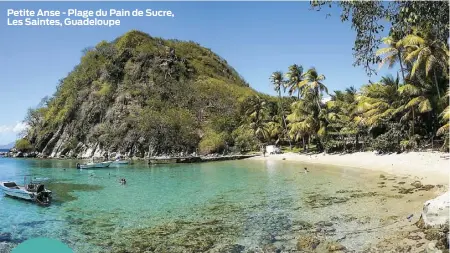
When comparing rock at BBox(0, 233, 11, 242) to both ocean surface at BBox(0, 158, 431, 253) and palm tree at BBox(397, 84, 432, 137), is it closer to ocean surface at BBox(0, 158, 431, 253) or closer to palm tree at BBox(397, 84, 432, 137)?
ocean surface at BBox(0, 158, 431, 253)

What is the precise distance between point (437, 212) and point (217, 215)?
905 centimetres

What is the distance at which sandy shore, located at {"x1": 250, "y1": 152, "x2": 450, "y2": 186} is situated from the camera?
22422mm

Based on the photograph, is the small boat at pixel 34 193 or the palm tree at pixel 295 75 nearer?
the small boat at pixel 34 193

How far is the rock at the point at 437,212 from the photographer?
10602mm

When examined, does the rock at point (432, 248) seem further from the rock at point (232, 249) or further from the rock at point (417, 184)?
the rock at point (417, 184)

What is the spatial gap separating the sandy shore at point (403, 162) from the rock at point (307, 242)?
1122 cm

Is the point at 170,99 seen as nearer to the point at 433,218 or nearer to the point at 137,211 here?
the point at 137,211

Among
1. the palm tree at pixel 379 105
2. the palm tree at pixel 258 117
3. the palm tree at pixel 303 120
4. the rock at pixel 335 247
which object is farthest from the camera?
the palm tree at pixel 258 117

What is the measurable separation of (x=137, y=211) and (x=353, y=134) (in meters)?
32.1

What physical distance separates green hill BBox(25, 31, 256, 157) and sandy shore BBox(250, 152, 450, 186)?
29281mm

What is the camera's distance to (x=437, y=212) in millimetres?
10805

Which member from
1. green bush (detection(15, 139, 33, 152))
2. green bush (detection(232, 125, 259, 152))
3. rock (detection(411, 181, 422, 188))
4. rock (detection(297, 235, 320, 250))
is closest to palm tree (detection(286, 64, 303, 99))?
green bush (detection(232, 125, 259, 152))

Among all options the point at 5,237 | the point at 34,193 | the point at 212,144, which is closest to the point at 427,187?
the point at 5,237

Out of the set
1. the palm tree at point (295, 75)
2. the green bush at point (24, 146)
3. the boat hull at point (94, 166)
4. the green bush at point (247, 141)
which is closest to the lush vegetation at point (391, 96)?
the palm tree at point (295, 75)
